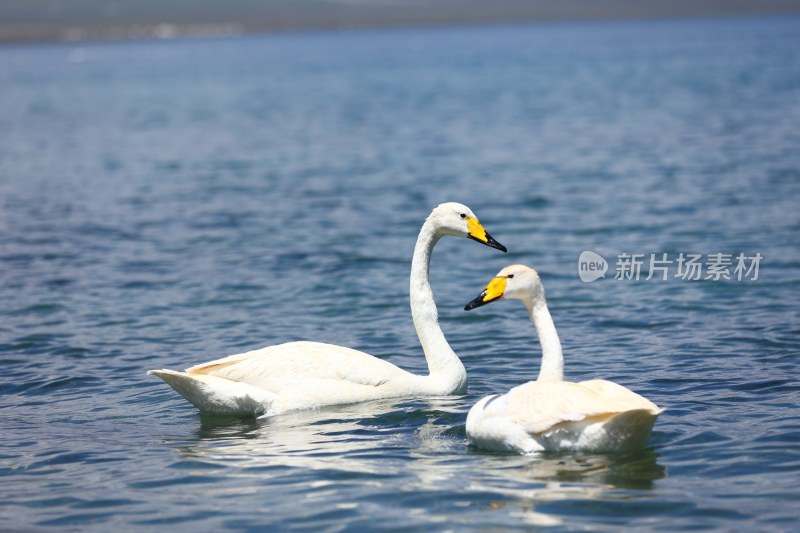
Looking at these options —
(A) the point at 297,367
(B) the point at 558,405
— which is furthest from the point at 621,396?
(A) the point at 297,367

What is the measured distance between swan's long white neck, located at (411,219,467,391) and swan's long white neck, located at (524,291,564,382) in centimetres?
153

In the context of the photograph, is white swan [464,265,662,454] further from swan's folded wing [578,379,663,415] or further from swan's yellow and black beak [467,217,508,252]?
swan's yellow and black beak [467,217,508,252]

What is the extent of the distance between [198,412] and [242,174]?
1818 cm

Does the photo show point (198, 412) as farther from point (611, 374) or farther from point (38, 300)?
point (38, 300)

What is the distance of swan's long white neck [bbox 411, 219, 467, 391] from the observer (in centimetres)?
1061

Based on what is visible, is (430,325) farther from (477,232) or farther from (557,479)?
(557,479)

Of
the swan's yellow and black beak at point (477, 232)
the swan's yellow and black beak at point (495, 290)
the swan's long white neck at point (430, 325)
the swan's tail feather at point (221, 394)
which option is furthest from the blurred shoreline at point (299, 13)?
the swan's yellow and black beak at point (495, 290)

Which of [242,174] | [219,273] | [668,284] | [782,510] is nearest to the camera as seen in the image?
[782,510]

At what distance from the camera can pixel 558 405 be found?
8203 millimetres

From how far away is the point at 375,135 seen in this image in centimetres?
3681

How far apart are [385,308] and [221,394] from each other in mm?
4724

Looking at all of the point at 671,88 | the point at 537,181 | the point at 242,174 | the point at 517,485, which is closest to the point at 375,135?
the point at 242,174

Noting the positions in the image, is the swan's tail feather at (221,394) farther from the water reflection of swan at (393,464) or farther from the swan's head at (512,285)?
the swan's head at (512,285)

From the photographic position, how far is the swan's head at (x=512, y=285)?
9.13 meters
